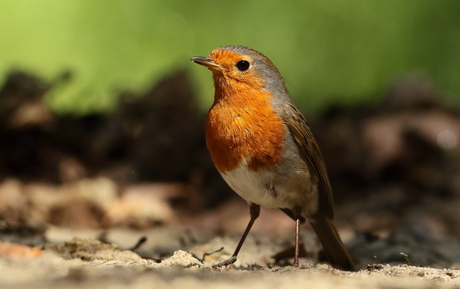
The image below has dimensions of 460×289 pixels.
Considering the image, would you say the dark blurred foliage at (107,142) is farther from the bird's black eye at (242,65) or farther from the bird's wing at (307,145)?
the bird's black eye at (242,65)

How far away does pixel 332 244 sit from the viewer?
12.1 ft

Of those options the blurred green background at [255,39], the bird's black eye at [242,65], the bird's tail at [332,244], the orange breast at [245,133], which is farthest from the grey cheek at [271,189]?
the blurred green background at [255,39]

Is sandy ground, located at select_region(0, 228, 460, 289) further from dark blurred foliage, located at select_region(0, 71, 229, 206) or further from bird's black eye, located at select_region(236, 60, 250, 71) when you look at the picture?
dark blurred foliage, located at select_region(0, 71, 229, 206)

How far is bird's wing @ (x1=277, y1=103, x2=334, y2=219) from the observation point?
328 centimetres

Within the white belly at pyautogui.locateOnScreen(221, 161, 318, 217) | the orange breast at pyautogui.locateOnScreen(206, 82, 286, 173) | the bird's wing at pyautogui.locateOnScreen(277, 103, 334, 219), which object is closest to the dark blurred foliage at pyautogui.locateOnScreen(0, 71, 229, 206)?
the bird's wing at pyautogui.locateOnScreen(277, 103, 334, 219)

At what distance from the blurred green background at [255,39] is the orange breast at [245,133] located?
3.86 meters

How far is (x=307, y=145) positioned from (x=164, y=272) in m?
1.45

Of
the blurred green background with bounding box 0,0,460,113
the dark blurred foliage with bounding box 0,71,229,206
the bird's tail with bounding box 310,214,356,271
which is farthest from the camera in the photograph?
the blurred green background with bounding box 0,0,460,113

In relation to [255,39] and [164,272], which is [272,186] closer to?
[164,272]

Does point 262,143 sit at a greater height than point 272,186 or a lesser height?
greater

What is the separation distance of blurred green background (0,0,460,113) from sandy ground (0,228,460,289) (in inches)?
157

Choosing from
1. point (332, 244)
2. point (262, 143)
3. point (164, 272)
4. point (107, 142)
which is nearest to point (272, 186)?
point (262, 143)

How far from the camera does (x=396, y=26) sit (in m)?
7.79

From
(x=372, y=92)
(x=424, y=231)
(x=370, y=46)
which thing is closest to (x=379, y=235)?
(x=424, y=231)
